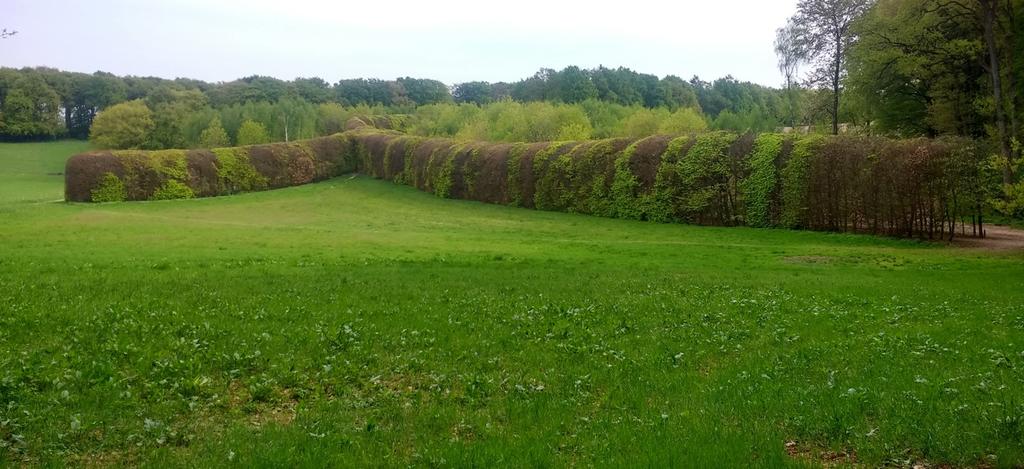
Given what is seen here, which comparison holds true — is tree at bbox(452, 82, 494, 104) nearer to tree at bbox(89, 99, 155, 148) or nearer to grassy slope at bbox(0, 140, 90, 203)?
tree at bbox(89, 99, 155, 148)

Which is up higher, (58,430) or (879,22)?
(879,22)

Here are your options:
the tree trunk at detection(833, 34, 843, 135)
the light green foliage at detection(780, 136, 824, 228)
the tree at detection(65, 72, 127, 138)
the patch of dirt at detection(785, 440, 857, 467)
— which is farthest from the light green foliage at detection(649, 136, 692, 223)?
the tree at detection(65, 72, 127, 138)

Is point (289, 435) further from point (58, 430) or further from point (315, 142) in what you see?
point (315, 142)

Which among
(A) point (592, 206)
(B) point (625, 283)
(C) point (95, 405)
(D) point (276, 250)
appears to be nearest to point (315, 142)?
(A) point (592, 206)

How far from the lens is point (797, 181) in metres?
33.8

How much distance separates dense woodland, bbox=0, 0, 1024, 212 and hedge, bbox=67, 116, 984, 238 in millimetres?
3775

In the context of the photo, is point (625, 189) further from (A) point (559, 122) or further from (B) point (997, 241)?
(A) point (559, 122)

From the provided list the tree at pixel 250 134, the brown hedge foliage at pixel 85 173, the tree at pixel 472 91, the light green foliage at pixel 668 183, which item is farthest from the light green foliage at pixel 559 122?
the tree at pixel 472 91

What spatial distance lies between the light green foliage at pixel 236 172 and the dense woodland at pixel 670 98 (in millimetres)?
22466

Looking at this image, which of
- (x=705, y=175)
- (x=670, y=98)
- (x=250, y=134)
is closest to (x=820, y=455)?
(x=705, y=175)

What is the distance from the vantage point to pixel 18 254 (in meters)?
21.5

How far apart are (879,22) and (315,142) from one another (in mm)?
53697

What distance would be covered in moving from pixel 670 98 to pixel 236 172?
71980 millimetres

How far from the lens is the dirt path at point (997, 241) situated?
85.2ft
